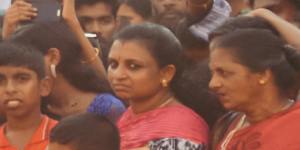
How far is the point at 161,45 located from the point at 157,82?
0.12 m

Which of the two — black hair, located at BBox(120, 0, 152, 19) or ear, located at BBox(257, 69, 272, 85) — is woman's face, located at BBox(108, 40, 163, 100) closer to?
ear, located at BBox(257, 69, 272, 85)

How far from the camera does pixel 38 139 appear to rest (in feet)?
9.35

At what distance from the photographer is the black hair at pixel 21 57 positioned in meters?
2.89

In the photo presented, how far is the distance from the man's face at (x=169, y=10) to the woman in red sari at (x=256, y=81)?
3.83 ft

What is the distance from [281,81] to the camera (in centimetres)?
239

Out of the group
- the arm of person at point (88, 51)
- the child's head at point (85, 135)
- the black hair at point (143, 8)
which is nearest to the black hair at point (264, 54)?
the child's head at point (85, 135)

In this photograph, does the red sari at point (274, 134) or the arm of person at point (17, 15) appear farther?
the arm of person at point (17, 15)

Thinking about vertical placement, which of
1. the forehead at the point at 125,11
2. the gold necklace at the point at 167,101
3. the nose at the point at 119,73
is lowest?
the forehead at the point at 125,11

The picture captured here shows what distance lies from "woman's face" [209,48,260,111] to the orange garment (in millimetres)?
705

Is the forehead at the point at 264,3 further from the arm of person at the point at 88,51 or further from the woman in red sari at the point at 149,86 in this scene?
the arm of person at the point at 88,51

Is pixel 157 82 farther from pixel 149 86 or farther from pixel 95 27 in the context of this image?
pixel 95 27

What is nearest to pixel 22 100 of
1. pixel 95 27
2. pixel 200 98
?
pixel 200 98

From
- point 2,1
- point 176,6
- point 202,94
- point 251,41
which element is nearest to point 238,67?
point 251,41

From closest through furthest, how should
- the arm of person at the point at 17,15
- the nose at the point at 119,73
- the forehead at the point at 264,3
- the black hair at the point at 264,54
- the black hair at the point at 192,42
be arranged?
the black hair at the point at 264,54 < the nose at the point at 119,73 < the forehead at the point at 264,3 < the black hair at the point at 192,42 < the arm of person at the point at 17,15
